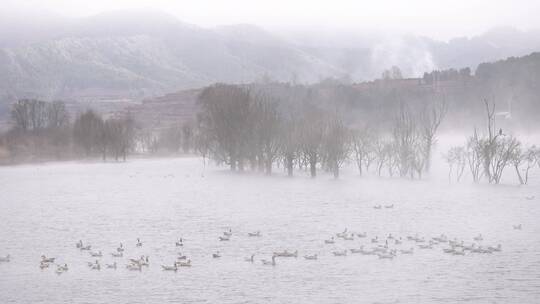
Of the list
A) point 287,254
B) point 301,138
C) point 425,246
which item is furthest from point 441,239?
point 301,138

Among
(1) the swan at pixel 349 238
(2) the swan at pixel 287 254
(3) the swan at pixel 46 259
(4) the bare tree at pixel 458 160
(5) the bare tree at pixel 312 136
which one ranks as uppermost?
(5) the bare tree at pixel 312 136

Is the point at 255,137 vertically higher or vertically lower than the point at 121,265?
higher

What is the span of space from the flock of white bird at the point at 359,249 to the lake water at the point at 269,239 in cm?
36

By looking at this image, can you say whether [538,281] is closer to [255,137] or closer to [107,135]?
[255,137]

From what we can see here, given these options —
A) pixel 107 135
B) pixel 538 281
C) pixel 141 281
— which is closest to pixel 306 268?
pixel 141 281

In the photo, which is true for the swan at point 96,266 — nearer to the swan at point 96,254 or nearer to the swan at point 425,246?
the swan at point 96,254

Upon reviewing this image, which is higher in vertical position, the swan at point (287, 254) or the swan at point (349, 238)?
the swan at point (349, 238)

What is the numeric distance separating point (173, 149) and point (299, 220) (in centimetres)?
11076

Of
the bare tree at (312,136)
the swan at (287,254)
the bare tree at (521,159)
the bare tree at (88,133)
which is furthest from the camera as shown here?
the bare tree at (88,133)

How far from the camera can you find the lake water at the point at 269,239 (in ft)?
82.3

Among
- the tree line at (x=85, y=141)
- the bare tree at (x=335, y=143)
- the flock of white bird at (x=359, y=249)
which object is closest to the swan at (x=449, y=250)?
the flock of white bird at (x=359, y=249)

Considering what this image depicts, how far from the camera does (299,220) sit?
140 ft

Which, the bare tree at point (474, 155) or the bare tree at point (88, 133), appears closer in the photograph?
the bare tree at point (474, 155)

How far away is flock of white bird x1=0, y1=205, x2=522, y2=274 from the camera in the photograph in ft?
95.9
